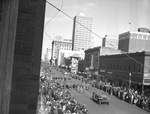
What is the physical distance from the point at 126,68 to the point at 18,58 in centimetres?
2989

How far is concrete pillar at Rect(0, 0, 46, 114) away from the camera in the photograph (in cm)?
330

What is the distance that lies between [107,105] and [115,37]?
102263mm

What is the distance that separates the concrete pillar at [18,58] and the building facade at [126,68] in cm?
1834

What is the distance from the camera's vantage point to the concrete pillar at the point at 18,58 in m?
3.30

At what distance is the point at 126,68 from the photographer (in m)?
32.0

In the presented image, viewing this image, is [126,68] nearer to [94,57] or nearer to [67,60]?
[67,60]

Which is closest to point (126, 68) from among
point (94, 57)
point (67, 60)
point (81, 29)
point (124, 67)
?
point (124, 67)

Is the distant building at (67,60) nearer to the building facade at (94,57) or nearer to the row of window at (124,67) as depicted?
the row of window at (124,67)

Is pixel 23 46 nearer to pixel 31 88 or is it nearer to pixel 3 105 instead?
pixel 31 88

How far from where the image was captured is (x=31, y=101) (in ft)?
12.0

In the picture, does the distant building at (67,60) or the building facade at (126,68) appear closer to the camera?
the building facade at (126,68)

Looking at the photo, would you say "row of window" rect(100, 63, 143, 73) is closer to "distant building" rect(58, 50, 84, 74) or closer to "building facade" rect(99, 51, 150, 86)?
"building facade" rect(99, 51, 150, 86)

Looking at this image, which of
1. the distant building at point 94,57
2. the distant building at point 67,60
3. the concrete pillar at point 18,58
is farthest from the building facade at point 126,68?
the concrete pillar at point 18,58

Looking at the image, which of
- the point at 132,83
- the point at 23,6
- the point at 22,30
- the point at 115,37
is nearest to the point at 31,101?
the point at 22,30
